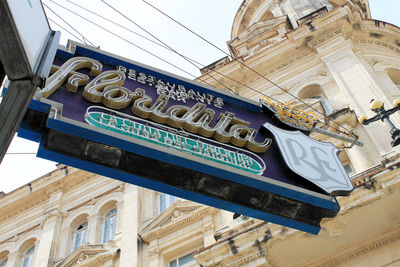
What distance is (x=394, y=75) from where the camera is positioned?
17141 millimetres

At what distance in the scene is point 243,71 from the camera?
1891cm

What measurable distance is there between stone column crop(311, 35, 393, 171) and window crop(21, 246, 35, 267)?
1118 centimetres

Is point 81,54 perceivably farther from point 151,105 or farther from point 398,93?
point 398,93

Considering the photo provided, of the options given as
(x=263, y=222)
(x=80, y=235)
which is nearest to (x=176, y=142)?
(x=263, y=222)

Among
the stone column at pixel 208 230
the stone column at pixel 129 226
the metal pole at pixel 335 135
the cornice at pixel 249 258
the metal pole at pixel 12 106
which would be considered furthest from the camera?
Answer: the stone column at pixel 129 226

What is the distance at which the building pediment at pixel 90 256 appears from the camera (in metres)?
14.4

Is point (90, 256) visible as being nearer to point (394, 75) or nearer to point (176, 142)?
point (176, 142)

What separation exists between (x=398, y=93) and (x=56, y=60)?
11132 mm

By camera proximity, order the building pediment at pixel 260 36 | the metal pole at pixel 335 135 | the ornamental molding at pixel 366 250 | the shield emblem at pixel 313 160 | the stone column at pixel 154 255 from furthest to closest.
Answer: the building pediment at pixel 260 36
the stone column at pixel 154 255
the ornamental molding at pixel 366 250
the metal pole at pixel 335 135
the shield emblem at pixel 313 160

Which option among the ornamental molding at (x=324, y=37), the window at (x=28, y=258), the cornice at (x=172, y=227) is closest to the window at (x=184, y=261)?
the cornice at (x=172, y=227)

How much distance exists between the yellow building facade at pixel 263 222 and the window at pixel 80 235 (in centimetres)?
5

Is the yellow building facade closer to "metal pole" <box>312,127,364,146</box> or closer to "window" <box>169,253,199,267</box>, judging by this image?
"window" <box>169,253,199,267</box>

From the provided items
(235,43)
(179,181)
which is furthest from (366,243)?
(235,43)

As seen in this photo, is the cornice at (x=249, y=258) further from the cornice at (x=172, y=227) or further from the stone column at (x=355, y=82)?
the cornice at (x=172, y=227)
